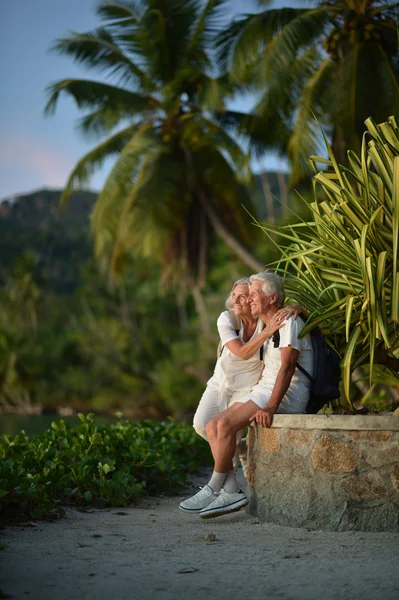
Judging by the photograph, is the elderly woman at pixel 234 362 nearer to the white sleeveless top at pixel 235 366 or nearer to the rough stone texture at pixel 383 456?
the white sleeveless top at pixel 235 366

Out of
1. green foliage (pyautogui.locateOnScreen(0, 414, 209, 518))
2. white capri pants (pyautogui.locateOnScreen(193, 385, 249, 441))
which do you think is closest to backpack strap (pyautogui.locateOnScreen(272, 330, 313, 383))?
white capri pants (pyautogui.locateOnScreen(193, 385, 249, 441))

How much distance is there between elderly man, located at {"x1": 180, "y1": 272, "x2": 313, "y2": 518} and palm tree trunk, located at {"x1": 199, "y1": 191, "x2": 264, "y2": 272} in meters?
13.1

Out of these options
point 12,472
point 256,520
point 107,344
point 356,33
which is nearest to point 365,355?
point 256,520

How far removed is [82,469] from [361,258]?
8.86 feet

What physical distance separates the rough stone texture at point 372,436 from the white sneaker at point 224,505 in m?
0.92

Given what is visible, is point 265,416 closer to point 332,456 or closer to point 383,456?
point 332,456

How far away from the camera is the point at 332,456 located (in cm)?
506

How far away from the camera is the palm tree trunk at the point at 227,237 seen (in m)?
19.6

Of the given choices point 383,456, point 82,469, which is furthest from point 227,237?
point 383,456

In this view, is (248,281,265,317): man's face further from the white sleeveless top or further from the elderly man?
the white sleeveless top

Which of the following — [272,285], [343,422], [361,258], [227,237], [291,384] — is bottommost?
[343,422]

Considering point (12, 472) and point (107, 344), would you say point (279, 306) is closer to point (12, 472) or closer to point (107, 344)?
point (12, 472)

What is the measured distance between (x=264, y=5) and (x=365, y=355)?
13312 mm

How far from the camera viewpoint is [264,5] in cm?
1728
